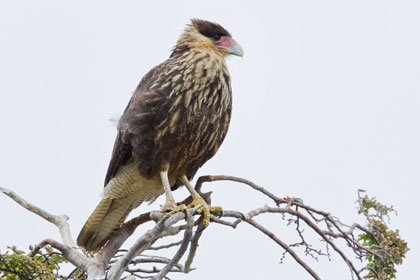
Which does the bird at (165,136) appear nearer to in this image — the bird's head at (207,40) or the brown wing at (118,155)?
the brown wing at (118,155)

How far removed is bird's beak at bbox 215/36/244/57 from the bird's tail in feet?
4.53

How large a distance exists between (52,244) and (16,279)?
25 cm

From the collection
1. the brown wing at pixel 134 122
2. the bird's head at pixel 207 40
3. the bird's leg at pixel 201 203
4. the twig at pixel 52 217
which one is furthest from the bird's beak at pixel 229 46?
the twig at pixel 52 217

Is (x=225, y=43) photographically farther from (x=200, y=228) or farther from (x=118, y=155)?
(x=200, y=228)

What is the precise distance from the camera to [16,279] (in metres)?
3.30

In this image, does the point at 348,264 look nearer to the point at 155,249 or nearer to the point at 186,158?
the point at 155,249

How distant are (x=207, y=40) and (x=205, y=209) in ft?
5.29

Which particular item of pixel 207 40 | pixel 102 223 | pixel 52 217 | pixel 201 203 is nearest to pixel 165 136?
pixel 201 203

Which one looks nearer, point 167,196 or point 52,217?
point 52,217

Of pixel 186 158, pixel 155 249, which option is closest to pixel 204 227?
pixel 155 249

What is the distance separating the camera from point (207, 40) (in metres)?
5.07

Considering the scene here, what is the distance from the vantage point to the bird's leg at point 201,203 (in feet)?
13.0

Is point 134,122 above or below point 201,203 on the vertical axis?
above

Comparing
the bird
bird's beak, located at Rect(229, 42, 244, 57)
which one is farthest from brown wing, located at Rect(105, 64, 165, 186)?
bird's beak, located at Rect(229, 42, 244, 57)
